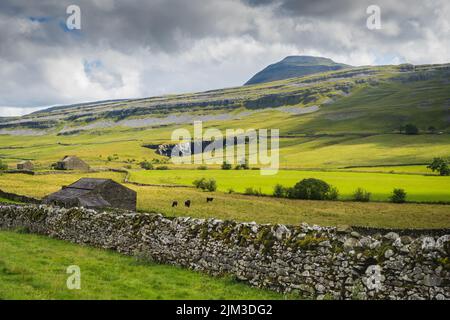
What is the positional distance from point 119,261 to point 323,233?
7.81m

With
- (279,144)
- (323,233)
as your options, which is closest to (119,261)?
(323,233)

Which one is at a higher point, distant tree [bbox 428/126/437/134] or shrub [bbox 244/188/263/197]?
distant tree [bbox 428/126/437/134]

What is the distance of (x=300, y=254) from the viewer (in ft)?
40.0

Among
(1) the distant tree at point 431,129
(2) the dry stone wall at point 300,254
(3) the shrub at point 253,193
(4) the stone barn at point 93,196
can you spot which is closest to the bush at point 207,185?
(3) the shrub at point 253,193

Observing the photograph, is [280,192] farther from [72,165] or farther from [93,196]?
[72,165]

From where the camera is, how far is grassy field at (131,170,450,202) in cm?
6406

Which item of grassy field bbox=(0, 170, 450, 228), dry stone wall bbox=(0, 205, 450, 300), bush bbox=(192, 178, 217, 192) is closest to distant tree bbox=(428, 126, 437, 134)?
bush bbox=(192, 178, 217, 192)

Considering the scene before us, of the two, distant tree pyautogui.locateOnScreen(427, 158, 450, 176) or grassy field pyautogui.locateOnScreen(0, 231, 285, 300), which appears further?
distant tree pyautogui.locateOnScreen(427, 158, 450, 176)

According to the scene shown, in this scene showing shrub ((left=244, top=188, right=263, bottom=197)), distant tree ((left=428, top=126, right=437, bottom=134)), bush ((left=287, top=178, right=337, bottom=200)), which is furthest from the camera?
distant tree ((left=428, top=126, right=437, bottom=134))

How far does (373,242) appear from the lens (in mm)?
11172

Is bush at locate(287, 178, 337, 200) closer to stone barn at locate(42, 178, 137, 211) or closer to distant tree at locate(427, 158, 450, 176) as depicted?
stone barn at locate(42, 178, 137, 211)

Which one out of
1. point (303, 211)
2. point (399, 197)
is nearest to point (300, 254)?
point (303, 211)

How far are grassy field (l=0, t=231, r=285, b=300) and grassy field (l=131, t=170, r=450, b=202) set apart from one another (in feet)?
170

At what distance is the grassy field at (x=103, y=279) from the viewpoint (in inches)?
447
